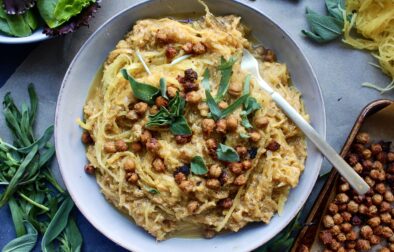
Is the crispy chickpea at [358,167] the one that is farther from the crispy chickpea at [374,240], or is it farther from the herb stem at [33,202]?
the herb stem at [33,202]

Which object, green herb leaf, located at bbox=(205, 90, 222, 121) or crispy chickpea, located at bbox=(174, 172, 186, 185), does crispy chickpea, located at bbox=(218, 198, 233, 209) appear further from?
green herb leaf, located at bbox=(205, 90, 222, 121)

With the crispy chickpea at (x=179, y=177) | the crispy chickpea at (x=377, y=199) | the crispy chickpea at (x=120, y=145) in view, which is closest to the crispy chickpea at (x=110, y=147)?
the crispy chickpea at (x=120, y=145)

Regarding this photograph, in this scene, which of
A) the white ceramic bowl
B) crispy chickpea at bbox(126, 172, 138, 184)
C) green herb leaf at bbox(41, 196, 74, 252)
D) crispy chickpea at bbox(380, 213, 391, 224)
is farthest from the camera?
crispy chickpea at bbox(380, 213, 391, 224)

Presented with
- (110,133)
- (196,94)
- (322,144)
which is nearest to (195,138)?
(196,94)

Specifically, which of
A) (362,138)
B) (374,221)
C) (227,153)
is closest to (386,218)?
(374,221)

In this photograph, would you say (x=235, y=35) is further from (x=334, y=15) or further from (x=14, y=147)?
(x=14, y=147)

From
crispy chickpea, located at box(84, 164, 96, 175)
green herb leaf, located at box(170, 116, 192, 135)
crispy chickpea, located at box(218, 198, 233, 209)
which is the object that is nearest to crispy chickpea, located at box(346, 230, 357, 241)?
crispy chickpea, located at box(218, 198, 233, 209)

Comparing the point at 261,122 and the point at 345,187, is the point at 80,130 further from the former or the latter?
the point at 345,187
